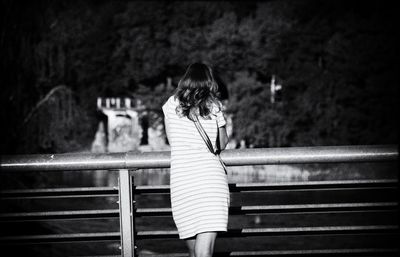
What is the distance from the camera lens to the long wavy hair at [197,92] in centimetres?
314

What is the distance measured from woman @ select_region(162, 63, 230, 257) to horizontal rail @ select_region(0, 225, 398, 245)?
0.30 meters

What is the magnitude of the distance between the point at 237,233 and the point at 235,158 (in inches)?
22.3

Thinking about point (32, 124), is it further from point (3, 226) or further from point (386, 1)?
point (386, 1)

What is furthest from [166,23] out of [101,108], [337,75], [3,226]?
[3,226]

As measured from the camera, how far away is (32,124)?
41.1 ft

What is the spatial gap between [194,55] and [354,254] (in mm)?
35905

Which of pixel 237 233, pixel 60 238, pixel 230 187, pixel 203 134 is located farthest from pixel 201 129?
pixel 60 238

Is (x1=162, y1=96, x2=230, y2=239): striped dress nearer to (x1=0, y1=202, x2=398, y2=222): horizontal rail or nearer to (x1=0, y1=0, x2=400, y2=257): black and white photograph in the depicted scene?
(x1=0, y1=0, x2=400, y2=257): black and white photograph

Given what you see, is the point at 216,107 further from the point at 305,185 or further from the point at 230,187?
the point at 305,185

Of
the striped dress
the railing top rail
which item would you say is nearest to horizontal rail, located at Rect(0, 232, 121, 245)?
the railing top rail

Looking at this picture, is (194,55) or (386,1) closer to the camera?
(386,1)

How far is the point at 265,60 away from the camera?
35844mm

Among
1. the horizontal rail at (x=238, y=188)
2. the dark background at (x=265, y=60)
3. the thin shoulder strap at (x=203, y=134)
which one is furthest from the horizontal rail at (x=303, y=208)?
the dark background at (x=265, y=60)

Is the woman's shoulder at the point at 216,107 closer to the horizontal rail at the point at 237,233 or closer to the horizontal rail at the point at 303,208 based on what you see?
the horizontal rail at the point at 303,208
